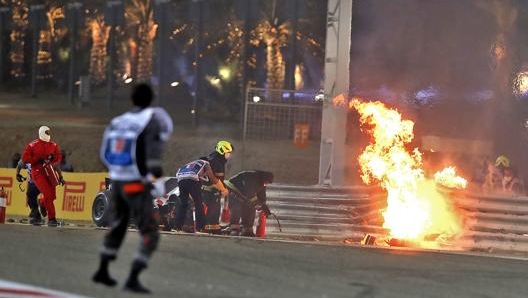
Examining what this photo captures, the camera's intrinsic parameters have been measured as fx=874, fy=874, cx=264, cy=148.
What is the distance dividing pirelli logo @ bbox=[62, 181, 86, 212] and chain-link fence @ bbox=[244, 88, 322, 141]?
4.29 m

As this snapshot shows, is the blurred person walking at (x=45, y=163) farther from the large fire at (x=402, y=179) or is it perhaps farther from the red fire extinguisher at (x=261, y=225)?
the large fire at (x=402, y=179)

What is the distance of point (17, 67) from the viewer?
1998 inches

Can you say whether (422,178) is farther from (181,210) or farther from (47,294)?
(47,294)

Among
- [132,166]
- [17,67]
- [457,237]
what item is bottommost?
[457,237]

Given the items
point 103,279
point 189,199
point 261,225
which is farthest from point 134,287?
point 261,225

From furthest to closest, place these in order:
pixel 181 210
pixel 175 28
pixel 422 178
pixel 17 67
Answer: pixel 17 67
pixel 175 28
pixel 422 178
pixel 181 210

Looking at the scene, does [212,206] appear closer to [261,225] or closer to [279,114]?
[261,225]

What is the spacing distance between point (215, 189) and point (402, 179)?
135 inches

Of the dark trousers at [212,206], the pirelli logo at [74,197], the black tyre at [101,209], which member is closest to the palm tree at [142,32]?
the pirelli logo at [74,197]

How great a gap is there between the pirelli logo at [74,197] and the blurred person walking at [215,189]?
4.94 meters

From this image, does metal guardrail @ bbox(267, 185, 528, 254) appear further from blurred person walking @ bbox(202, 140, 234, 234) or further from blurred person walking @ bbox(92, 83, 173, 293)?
blurred person walking @ bbox(92, 83, 173, 293)

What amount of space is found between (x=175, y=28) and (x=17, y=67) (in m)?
13.9

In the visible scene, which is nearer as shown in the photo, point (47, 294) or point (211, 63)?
point (47, 294)

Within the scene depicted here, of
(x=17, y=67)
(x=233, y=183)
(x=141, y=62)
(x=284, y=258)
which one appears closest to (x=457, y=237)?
(x=233, y=183)
